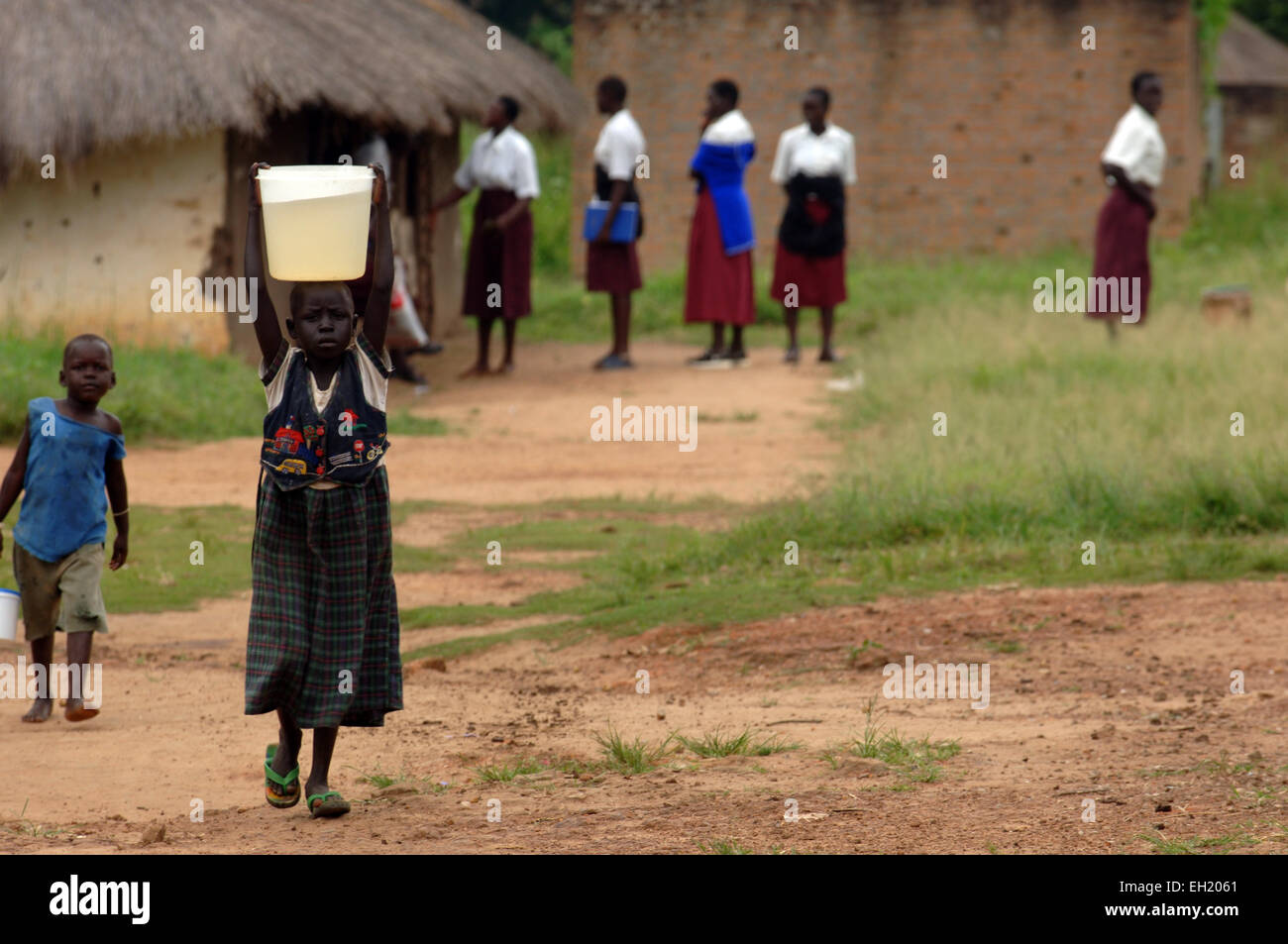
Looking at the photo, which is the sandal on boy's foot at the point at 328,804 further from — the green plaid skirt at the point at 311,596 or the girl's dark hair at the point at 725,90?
the girl's dark hair at the point at 725,90

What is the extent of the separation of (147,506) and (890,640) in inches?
157

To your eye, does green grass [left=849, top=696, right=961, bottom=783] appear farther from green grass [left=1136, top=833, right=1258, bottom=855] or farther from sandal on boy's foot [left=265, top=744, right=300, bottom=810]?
sandal on boy's foot [left=265, top=744, right=300, bottom=810]

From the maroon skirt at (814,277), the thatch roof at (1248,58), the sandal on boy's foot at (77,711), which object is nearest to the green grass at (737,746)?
the sandal on boy's foot at (77,711)

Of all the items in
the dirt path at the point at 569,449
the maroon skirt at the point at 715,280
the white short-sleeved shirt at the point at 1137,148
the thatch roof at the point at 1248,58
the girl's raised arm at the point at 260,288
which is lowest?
the dirt path at the point at 569,449

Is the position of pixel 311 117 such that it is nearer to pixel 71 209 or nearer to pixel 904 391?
pixel 71 209

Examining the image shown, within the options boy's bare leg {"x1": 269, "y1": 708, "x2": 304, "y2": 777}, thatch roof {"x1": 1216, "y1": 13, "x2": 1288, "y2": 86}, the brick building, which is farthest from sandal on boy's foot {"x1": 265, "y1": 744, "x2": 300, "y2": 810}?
thatch roof {"x1": 1216, "y1": 13, "x2": 1288, "y2": 86}

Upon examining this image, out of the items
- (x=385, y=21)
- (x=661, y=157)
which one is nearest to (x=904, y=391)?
(x=385, y=21)

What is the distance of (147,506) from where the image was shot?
8.08 metres

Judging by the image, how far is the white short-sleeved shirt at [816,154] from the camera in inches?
516

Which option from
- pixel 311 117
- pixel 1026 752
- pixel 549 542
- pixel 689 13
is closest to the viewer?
pixel 1026 752

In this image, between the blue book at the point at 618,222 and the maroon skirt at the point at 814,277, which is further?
the maroon skirt at the point at 814,277

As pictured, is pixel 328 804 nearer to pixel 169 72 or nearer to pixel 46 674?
pixel 46 674

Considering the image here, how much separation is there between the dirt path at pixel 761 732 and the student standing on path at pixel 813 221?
7.40 m

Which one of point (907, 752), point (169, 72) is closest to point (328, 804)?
point (907, 752)
